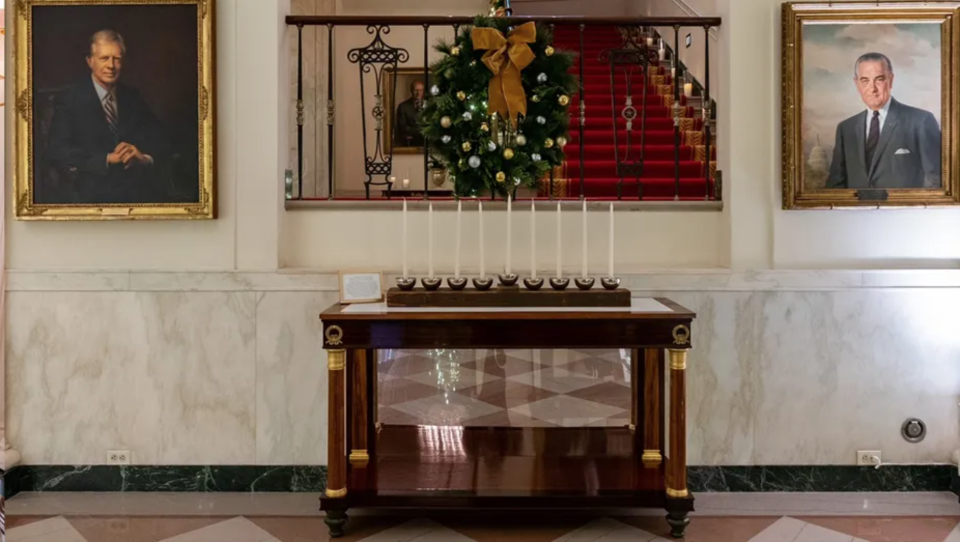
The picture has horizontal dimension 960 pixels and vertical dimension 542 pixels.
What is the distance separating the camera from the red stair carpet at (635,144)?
5.57m

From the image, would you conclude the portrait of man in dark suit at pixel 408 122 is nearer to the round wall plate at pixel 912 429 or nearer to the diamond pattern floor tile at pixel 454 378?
the diamond pattern floor tile at pixel 454 378

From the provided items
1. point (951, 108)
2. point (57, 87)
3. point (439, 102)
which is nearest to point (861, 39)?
point (951, 108)

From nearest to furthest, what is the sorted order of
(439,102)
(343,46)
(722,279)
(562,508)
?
(562,508), (439,102), (722,279), (343,46)

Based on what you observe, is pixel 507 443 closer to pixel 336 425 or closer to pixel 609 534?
pixel 609 534

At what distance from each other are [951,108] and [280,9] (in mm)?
3626

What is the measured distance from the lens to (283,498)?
3.72 metres

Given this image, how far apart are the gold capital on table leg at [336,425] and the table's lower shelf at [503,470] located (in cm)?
7

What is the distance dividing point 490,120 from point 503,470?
1.72 meters

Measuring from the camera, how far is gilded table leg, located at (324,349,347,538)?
10.2 feet

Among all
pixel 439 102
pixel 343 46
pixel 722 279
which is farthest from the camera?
pixel 343 46

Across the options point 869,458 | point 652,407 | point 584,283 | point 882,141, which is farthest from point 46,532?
point 882,141

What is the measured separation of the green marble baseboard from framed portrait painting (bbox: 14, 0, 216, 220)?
1.37 meters

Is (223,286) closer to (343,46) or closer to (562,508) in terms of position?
(562,508)

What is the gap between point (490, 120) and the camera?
3490 mm
